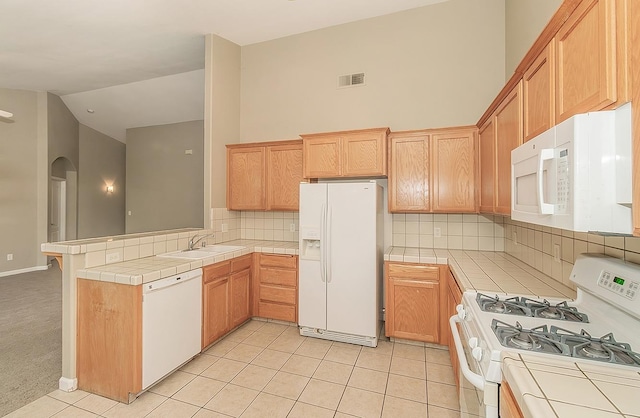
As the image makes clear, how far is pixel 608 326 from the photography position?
1.25 m

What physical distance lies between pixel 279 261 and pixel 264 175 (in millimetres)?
1162

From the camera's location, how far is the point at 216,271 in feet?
9.48

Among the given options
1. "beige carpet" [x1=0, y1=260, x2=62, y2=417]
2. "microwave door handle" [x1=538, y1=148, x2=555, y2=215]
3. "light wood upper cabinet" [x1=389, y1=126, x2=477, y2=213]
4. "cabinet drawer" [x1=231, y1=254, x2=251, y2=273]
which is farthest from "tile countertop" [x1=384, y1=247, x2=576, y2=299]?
"beige carpet" [x1=0, y1=260, x2=62, y2=417]

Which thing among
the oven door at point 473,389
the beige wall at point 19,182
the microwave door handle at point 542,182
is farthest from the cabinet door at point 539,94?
the beige wall at point 19,182

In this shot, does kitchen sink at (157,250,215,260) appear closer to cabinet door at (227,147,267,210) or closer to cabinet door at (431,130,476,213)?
cabinet door at (227,147,267,210)

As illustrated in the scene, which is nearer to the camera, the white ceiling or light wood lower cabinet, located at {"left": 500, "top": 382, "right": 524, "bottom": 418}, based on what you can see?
light wood lower cabinet, located at {"left": 500, "top": 382, "right": 524, "bottom": 418}

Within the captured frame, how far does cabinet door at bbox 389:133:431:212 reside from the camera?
10.2 ft

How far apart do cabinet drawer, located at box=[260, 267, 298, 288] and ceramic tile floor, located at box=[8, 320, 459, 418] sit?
0.67 m

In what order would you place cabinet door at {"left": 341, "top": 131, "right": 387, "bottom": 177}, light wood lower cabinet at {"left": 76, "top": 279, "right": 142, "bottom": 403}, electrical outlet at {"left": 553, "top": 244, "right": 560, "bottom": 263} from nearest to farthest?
electrical outlet at {"left": 553, "top": 244, "right": 560, "bottom": 263}, light wood lower cabinet at {"left": 76, "top": 279, "right": 142, "bottom": 403}, cabinet door at {"left": 341, "top": 131, "right": 387, "bottom": 177}

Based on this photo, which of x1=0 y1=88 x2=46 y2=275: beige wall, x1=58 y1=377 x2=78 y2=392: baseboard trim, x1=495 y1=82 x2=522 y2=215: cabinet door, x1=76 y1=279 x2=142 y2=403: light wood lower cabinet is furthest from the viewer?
x1=0 y1=88 x2=46 y2=275: beige wall

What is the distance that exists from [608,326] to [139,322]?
266 centimetres

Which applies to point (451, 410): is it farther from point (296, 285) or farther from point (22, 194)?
point (22, 194)

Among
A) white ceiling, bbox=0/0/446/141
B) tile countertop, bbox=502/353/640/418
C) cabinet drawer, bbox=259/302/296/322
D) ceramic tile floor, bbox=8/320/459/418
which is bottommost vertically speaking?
ceramic tile floor, bbox=8/320/459/418

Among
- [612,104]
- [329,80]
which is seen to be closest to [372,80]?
[329,80]
